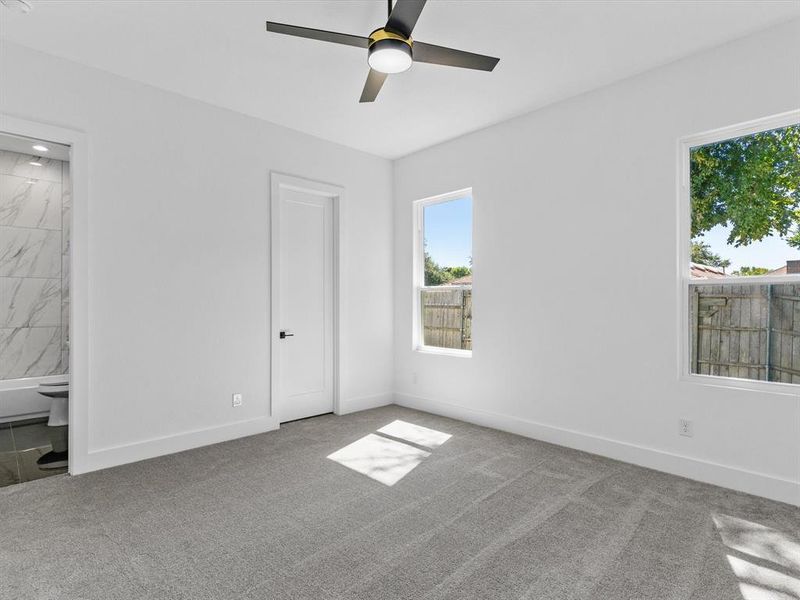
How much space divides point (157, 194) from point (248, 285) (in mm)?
1021

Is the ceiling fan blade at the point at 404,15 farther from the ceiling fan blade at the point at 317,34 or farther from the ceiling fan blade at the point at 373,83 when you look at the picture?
the ceiling fan blade at the point at 373,83

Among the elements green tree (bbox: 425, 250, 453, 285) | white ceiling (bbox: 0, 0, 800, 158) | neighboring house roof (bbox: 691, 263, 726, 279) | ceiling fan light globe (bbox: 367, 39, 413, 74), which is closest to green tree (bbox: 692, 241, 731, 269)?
neighboring house roof (bbox: 691, 263, 726, 279)

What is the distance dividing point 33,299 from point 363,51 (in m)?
4.02

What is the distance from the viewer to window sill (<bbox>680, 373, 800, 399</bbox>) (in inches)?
105

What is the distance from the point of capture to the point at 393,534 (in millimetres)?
2256

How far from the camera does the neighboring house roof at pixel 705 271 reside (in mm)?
2977

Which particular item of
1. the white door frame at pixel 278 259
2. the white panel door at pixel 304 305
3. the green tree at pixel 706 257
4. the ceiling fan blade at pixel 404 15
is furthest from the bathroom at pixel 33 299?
the green tree at pixel 706 257

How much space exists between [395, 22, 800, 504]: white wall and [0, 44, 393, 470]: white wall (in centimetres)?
198

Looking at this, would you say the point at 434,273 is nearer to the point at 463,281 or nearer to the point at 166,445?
the point at 463,281

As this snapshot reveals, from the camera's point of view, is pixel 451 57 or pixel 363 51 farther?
pixel 363 51

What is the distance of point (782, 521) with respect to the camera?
2.37 m

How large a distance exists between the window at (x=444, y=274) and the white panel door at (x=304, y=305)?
1.02 meters

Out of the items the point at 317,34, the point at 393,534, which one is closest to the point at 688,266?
A: the point at 393,534

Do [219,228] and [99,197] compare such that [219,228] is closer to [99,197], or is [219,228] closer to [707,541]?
[99,197]
